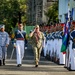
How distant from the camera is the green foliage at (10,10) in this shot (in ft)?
222

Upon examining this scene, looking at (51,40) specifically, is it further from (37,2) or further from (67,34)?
(37,2)

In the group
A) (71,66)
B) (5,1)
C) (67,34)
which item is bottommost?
(71,66)

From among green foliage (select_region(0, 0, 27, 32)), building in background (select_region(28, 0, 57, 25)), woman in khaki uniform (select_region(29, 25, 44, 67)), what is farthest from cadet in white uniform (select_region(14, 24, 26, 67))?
building in background (select_region(28, 0, 57, 25))

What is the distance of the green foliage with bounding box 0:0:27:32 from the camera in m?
67.8

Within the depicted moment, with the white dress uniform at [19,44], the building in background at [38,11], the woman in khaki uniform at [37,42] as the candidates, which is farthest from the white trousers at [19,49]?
the building in background at [38,11]

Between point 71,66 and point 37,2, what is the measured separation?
5902 centimetres

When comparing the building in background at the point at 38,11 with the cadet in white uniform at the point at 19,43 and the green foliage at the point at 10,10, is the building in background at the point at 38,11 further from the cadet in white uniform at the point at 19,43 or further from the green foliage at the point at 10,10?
the cadet in white uniform at the point at 19,43

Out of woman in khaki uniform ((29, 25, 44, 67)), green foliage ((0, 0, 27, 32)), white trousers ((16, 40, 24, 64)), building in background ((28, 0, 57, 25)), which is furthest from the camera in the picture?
building in background ((28, 0, 57, 25))

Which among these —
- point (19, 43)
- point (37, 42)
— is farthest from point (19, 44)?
point (37, 42)

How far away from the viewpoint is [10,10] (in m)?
67.8

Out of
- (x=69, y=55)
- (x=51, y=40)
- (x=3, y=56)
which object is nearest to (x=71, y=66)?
(x=69, y=55)

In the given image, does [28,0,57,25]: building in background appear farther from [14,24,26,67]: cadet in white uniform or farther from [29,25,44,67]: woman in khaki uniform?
[29,25,44,67]: woman in khaki uniform

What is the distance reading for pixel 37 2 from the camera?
75000mm

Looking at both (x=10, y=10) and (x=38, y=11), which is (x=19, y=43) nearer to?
(x=10, y=10)
